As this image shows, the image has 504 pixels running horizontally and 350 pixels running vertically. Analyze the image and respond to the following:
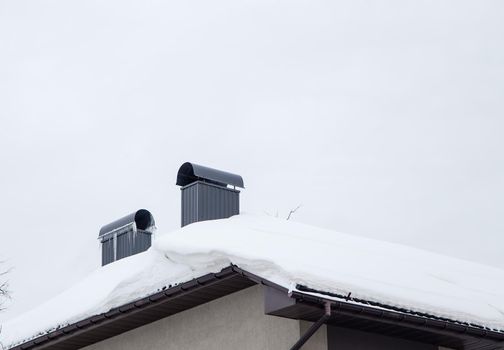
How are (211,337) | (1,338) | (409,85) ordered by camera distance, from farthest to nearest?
(409,85) → (1,338) → (211,337)

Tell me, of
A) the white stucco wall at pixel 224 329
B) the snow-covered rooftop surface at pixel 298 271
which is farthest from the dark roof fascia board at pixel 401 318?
the white stucco wall at pixel 224 329

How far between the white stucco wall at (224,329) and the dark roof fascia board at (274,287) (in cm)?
45

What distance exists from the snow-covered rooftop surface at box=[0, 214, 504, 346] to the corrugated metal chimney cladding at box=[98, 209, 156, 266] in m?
1.81

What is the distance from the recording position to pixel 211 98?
52.6 meters

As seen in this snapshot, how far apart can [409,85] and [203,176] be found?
51.3m

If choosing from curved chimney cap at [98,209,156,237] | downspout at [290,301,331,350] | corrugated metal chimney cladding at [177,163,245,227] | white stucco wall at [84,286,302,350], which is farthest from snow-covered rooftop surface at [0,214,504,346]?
curved chimney cap at [98,209,156,237]

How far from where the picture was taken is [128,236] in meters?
16.6

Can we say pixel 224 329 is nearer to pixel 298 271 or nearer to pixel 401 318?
pixel 298 271

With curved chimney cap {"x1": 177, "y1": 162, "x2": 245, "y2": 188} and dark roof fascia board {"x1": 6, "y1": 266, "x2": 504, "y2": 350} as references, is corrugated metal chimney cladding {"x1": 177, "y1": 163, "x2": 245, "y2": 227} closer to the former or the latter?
curved chimney cap {"x1": 177, "y1": 162, "x2": 245, "y2": 188}

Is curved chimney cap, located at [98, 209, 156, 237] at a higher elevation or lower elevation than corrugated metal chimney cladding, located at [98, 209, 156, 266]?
higher

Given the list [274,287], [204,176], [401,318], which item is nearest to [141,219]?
[204,176]

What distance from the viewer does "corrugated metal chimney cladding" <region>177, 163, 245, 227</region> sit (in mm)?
14273

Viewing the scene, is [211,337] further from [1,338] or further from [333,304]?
[1,338]

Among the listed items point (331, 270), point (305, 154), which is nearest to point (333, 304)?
point (331, 270)
